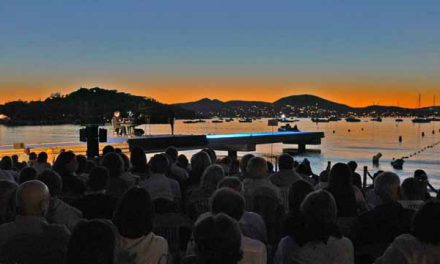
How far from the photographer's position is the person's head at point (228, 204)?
3.81m

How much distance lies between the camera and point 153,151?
29781mm

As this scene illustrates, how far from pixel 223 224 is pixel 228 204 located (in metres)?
0.96

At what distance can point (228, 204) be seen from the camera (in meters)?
3.81

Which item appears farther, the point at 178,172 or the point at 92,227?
the point at 178,172

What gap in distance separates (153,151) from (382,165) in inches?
1073

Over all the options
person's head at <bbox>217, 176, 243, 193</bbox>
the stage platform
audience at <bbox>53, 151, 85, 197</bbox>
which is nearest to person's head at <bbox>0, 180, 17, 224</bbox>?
audience at <bbox>53, 151, 85, 197</bbox>

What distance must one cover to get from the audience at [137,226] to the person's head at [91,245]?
62 cm

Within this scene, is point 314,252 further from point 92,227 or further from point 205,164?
point 205,164

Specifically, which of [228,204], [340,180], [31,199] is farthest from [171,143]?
[228,204]

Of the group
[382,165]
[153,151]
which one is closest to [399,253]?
[153,151]

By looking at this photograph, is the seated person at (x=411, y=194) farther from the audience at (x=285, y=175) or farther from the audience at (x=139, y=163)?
the audience at (x=139, y=163)

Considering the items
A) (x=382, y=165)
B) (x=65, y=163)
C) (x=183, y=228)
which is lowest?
(x=382, y=165)

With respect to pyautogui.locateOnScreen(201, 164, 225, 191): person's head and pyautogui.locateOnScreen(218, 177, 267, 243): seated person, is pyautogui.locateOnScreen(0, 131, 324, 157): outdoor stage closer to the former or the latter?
pyautogui.locateOnScreen(201, 164, 225, 191): person's head

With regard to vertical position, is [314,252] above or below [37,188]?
below
